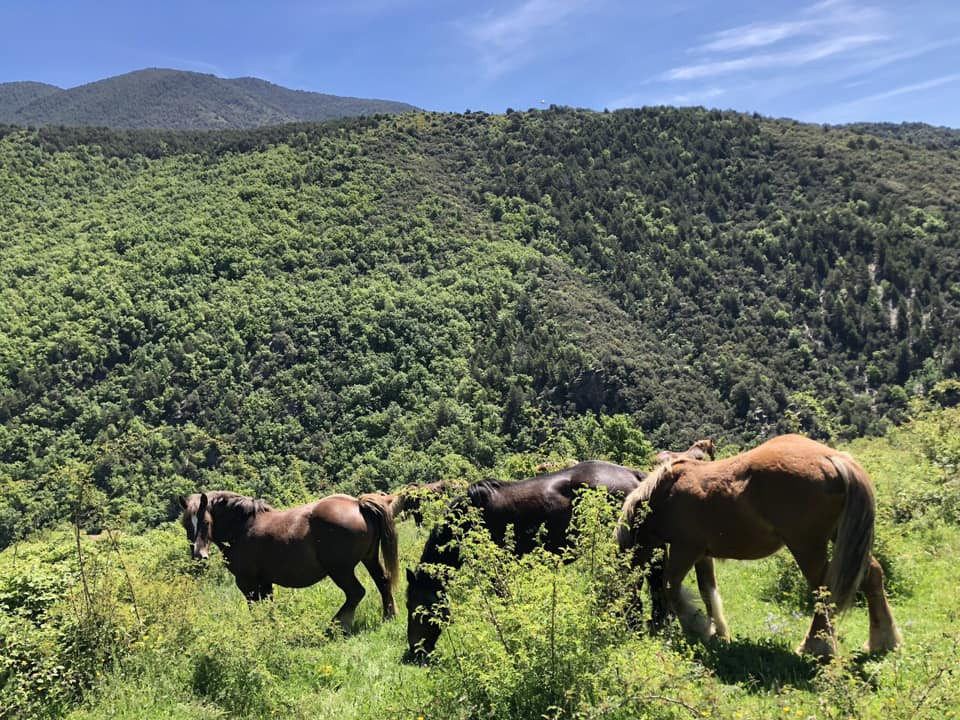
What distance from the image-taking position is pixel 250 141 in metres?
111

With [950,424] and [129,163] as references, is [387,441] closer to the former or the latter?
[950,424]

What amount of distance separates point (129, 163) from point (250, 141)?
18828 mm

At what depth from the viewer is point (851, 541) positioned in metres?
4.90

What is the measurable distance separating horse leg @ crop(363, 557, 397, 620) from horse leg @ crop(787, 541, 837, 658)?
494cm

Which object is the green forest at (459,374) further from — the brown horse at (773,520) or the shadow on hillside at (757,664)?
the brown horse at (773,520)

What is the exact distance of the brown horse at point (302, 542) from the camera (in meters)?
8.23

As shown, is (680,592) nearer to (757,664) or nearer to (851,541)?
(757,664)

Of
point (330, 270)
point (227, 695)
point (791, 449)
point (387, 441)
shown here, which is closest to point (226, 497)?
point (227, 695)

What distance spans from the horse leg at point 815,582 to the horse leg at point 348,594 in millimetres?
5024

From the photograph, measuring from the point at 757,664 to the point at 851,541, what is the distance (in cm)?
119

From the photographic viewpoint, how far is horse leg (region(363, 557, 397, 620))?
332 inches

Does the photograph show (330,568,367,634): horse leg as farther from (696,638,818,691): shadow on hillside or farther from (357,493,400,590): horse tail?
(696,638,818,691): shadow on hillside

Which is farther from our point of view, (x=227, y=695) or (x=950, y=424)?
(x=950, y=424)

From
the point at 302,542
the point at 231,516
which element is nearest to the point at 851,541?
the point at 302,542
